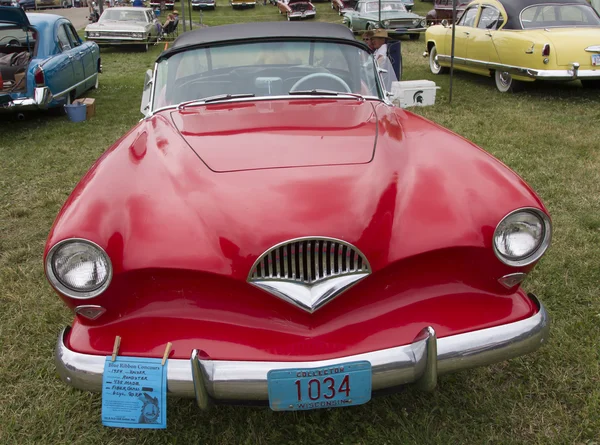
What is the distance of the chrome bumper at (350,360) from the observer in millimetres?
1675

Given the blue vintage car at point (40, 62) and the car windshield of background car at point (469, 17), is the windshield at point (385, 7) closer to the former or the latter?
the car windshield of background car at point (469, 17)

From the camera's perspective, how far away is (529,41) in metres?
7.53

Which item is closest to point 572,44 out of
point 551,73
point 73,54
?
point 551,73

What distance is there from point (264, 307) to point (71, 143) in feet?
17.5

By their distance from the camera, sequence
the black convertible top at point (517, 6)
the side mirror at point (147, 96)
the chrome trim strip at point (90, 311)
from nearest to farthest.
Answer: the chrome trim strip at point (90, 311)
the side mirror at point (147, 96)
the black convertible top at point (517, 6)

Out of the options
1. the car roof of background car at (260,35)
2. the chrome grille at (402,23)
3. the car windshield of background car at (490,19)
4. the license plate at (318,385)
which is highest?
the chrome grille at (402,23)

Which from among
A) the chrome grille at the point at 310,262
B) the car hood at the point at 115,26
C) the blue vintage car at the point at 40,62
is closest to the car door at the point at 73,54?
the blue vintage car at the point at 40,62

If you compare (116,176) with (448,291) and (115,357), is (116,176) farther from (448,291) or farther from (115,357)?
(448,291)

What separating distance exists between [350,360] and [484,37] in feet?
26.9

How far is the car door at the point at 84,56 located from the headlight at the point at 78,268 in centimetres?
681

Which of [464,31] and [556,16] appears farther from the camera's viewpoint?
[464,31]

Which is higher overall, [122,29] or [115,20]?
[115,20]

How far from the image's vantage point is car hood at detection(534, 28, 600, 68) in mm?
7219

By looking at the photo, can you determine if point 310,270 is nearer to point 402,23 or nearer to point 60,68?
point 60,68
